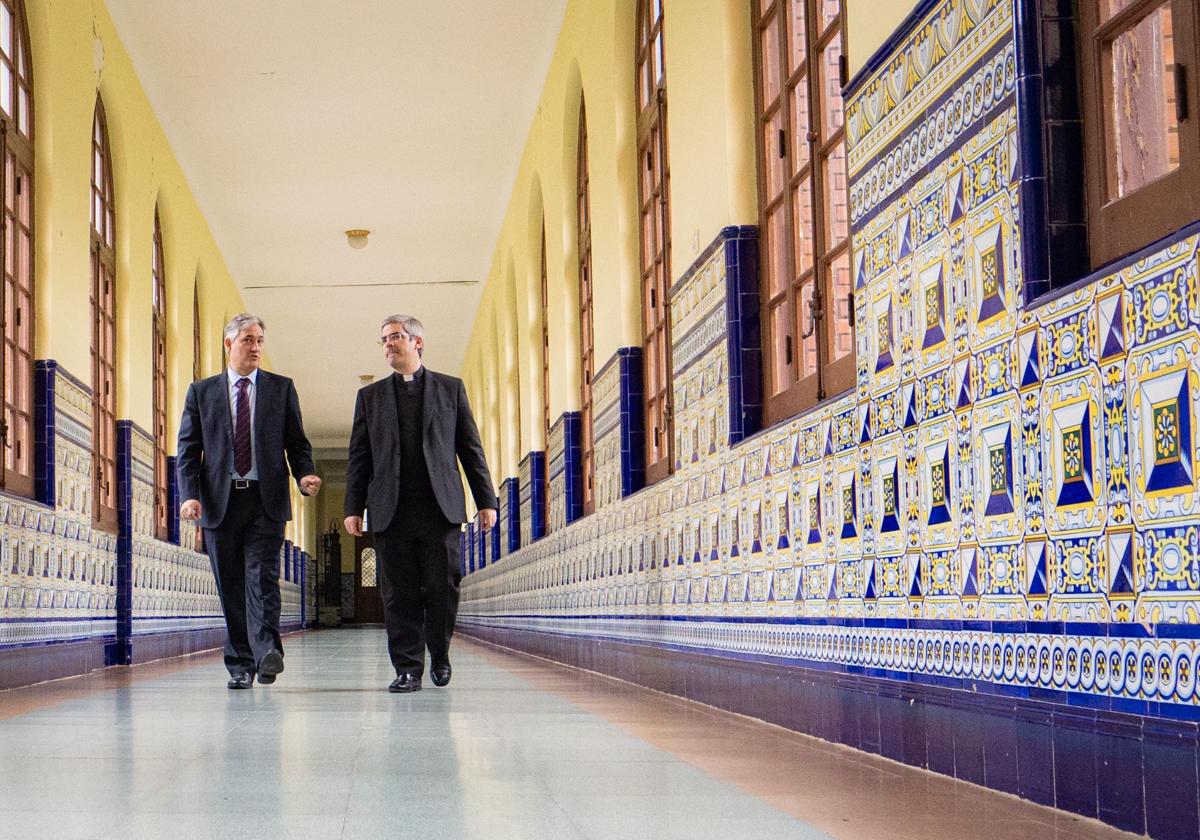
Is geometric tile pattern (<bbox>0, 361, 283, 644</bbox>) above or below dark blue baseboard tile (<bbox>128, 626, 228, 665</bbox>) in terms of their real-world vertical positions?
above

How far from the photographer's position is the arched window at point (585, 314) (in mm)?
10695

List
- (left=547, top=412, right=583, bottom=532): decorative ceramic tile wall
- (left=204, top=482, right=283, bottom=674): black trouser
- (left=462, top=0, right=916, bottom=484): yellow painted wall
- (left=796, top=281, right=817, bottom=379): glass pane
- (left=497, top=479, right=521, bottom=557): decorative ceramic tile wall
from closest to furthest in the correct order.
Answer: (left=796, top=281, right=817, bottom=379): glass pane < (left=462, top=0, right=916, bottom=484): yellow painted wall < (left=204, top=482, right=283, bottom=674): black trouser < (left=547, top=412, right=583, bottom=532): decorative ceramic tile wall < (left=497, top=479, right=521, bottom=557): decorative ceramic tile wall

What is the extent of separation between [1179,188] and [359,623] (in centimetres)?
4063

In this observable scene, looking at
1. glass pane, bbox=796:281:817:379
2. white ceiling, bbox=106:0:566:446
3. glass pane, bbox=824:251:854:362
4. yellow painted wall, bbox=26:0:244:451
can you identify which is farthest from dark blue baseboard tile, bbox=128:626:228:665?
glass pane, bbox=824:251:854:362

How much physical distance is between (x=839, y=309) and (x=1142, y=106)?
204cm

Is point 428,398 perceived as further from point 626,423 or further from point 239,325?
point 626,423

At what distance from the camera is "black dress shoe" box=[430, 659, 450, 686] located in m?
6.48

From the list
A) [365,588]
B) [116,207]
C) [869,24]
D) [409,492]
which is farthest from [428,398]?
[365,588]

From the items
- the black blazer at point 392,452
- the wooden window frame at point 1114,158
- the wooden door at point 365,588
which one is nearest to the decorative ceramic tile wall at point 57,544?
the black blazer at point 392,452

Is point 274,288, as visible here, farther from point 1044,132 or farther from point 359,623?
point 359,623

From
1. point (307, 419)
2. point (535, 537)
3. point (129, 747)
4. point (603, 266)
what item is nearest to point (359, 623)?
point (307, 419)

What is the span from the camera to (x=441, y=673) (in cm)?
649

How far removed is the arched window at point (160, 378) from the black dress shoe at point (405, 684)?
24.5ft

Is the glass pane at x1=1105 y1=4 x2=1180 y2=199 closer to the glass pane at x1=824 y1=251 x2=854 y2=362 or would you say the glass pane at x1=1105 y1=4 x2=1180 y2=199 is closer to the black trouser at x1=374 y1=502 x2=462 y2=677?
the glass pane at x1=824 y1=251 x2=854 y2=362
